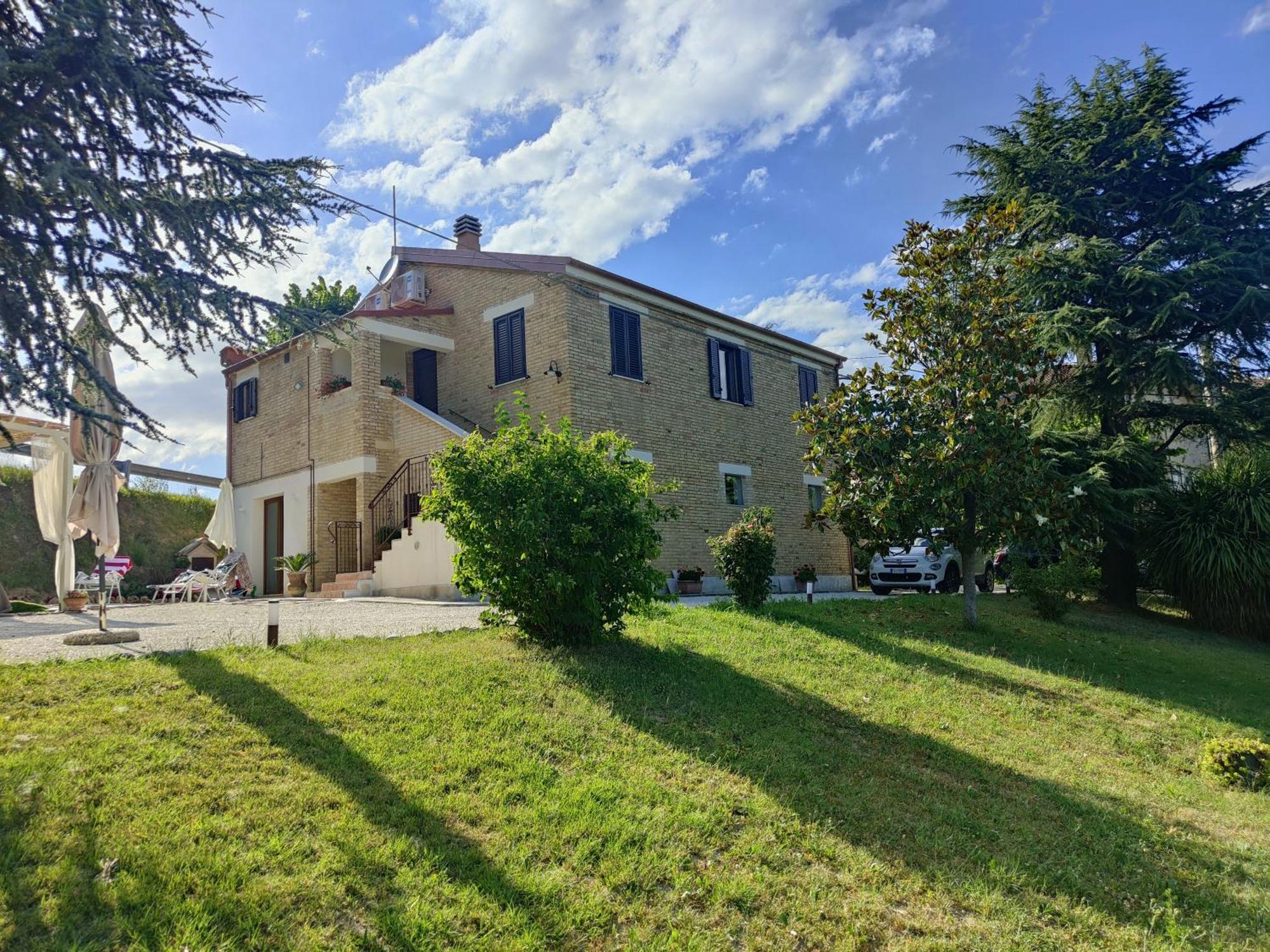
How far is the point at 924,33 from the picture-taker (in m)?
10.6

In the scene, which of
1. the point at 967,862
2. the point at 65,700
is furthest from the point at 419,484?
the point at 967,862

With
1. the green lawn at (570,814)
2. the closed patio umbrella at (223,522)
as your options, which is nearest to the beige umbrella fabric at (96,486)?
the green lawn at (570,814)

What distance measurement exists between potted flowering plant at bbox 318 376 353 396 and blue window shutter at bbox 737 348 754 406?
8897 millimetres

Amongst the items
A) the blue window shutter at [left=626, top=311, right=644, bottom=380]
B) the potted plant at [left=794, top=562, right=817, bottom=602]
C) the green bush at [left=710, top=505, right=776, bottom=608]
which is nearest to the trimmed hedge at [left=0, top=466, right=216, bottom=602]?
the blue window shutter at [left=626, top=311, right=644, bottom=380]

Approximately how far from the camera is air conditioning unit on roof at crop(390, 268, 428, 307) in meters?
18.2

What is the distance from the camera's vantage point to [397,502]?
16297 millimetres

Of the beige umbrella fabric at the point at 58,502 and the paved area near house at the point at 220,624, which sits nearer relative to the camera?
the paved area near house at the point at 220,624

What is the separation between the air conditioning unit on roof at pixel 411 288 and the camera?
18.2 meters

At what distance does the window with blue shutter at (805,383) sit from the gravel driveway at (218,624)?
10918mm

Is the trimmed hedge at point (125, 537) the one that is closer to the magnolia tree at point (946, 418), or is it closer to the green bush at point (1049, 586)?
the magnolia tree at point (946, 418)

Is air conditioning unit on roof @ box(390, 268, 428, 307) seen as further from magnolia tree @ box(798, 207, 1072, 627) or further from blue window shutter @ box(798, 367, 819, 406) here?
magnolia tree @ box(798, 207, 1072, 627)

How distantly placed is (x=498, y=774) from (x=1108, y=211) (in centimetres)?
1617

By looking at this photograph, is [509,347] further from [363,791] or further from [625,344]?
[363,791]

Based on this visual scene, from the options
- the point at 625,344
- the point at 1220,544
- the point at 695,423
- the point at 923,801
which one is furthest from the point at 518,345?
the point at 1220,544
